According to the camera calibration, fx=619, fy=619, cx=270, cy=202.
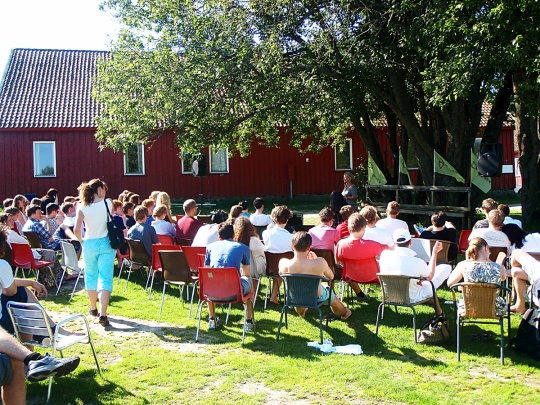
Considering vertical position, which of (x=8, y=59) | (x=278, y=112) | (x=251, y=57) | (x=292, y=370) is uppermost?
(x=8, y=59)

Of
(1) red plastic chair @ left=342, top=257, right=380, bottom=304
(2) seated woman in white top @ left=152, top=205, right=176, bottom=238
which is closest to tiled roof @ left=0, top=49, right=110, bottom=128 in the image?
(2) seated woman in white top @ left=152, top=205, right=176, bottom=238

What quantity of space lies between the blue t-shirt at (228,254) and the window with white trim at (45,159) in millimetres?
20276

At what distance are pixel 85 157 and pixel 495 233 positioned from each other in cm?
2063

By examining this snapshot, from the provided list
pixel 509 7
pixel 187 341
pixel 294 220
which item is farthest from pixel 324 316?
pixel 509 7

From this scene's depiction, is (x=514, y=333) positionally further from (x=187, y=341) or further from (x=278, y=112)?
(x=278, y=112)

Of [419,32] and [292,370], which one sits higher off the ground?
[419,32]

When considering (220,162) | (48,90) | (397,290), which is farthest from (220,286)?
(48,90)

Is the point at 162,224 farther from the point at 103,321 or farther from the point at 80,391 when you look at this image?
the point at 80,391

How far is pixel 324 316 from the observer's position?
7.47 meters

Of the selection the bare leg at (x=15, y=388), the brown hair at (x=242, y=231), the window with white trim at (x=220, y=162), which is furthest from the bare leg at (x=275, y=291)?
the window with white trim at (x=220, y=162)

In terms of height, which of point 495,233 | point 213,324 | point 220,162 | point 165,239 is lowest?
point 213,324

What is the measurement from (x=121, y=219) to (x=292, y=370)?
227 inches

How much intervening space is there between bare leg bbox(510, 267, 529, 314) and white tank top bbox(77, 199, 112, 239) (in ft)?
15.3

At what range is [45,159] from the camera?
2555 centimetres
